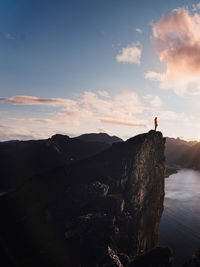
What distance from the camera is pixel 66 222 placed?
52.7 meters

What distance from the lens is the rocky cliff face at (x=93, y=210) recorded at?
47219 mm

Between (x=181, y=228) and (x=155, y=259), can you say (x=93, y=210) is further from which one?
(x=181, y=228)

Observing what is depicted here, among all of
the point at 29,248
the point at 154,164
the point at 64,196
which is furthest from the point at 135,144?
the point at 29,248

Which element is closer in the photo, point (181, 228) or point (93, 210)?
point (93, 210)

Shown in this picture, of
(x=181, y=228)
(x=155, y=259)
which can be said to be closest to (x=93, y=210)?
(x=155, y=259)

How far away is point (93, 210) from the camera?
2211 inches

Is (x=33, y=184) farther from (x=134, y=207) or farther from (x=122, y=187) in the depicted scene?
(x=134, y=207)

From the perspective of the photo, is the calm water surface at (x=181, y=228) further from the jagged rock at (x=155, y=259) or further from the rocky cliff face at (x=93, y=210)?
the jagged rock at (x=155, y=259)

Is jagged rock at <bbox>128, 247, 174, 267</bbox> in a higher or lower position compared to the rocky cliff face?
lower

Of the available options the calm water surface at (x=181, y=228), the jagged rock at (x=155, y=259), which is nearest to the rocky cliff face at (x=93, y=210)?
the jagged rock at (x=155, y=259)

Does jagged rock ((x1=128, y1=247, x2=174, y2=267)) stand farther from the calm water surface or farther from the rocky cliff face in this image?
the calm water surface

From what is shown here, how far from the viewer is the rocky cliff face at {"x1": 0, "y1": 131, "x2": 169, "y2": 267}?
155ft

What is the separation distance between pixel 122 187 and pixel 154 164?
1968 centimetres

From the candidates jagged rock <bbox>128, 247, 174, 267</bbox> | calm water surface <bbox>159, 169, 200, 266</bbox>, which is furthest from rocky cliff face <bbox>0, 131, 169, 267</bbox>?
calm water surface <bbox>159, 169, 200, 266</bbox>
